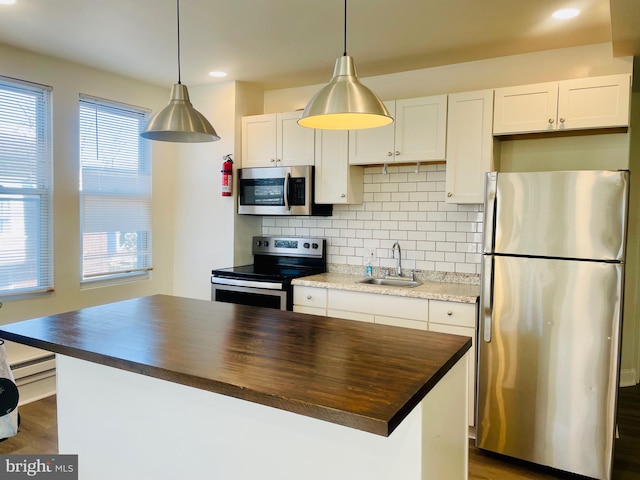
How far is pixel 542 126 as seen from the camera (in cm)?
292

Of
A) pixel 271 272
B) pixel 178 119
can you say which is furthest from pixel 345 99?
pixel 271 272

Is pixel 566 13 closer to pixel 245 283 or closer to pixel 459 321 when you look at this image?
pixel 459 321

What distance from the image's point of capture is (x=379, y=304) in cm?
320

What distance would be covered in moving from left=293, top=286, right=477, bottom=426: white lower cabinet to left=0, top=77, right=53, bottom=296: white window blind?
1934mm

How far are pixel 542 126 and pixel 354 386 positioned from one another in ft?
7.66

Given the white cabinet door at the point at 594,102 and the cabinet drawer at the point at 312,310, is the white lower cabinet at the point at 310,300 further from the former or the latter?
the white cabinet door at the point at 594,102

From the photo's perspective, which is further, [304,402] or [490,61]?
[490,61]

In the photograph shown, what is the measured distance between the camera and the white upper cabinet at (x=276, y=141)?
149 inches

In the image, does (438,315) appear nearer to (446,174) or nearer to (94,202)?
(446,174)

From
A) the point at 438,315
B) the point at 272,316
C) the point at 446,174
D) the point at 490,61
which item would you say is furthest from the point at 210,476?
the point at 490,61

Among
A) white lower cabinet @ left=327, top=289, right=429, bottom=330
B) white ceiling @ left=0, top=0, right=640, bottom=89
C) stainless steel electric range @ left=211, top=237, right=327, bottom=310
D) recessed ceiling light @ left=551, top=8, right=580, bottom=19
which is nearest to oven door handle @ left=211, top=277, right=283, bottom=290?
stainless steel electric range @ left=211, top=237, right=327, bottom=310

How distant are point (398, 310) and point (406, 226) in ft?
2.70

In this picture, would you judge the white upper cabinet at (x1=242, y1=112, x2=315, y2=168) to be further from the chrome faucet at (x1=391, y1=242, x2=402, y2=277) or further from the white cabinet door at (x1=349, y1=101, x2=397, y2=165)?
the chrome faucet at (x1=391, y1=242, x2=402, y2=277)

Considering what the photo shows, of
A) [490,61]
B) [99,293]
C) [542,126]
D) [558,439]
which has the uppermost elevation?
[490,61]
